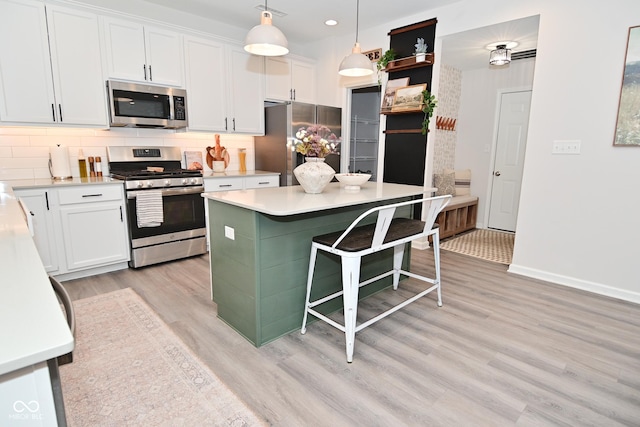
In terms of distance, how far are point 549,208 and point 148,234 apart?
396 centimetres

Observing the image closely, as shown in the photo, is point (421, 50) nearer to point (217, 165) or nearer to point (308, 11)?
point (308, 11)

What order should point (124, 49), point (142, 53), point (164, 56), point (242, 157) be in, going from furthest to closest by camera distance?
point (242, 157) < point (164, 56) < point (142, 53) < point (124, 49)

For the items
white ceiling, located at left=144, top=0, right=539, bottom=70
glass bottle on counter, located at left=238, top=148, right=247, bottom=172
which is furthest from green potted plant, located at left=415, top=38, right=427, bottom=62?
glass bottle on counter, located at left=238, top=148, right=247, bottom=172

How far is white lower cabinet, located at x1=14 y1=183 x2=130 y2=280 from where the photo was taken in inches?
118

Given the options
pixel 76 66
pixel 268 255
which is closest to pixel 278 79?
pixel 76 66

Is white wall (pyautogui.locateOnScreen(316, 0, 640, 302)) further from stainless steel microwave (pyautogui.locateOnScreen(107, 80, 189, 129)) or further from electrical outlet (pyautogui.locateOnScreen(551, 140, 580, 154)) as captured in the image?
stainless steel microwave (pyautogui.locateOnScreen(107, 80, 189, 129))

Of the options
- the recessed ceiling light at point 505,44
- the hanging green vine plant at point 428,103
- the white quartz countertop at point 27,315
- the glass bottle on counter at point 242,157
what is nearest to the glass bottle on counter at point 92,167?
the glass bottle on counter at point 242,157

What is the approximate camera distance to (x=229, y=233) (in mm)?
2305

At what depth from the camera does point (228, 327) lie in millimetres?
2451

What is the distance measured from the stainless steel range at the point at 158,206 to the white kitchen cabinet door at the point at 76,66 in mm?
512

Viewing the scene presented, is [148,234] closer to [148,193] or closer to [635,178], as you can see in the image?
[148,193]

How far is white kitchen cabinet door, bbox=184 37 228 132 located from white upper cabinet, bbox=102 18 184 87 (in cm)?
14

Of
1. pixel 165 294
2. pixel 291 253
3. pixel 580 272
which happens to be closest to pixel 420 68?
pixel 580 272

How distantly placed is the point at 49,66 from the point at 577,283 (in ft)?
17.0
